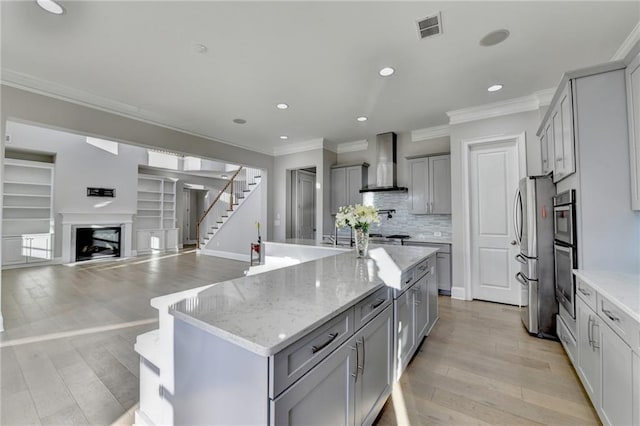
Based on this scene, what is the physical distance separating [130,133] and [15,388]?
10.7 feet

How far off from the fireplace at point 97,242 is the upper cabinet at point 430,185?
8.41 metres

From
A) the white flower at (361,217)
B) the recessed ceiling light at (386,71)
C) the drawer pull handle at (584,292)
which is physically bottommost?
the drawer pull handle at (584,292)

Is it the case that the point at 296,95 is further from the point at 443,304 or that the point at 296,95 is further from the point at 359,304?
the point at 443,304

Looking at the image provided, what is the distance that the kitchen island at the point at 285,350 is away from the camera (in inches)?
34.7

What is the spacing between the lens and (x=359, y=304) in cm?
136

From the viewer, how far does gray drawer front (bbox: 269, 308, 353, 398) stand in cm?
86

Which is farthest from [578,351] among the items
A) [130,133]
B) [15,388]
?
[130,133]

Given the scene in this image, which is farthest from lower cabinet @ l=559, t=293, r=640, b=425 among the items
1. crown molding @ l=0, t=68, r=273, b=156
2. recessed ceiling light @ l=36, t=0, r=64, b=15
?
crown molding @ l=0, t=68, r=273, b=156

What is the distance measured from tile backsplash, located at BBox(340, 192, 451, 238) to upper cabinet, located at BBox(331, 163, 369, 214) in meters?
0.25

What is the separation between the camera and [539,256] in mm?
2783

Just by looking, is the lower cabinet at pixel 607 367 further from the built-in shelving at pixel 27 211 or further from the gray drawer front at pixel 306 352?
the built-in shelving at pixel 27 211

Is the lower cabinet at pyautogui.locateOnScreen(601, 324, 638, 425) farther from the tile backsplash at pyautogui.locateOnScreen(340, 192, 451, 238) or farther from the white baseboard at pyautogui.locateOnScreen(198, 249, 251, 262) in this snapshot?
the white baseboard at pyautogui.locateOnScreen(198, 249, 251, 262)

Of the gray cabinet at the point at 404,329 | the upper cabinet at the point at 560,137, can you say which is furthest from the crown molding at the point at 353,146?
the gray cabinet at the point at 404,329

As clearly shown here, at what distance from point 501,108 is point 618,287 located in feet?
9.89
